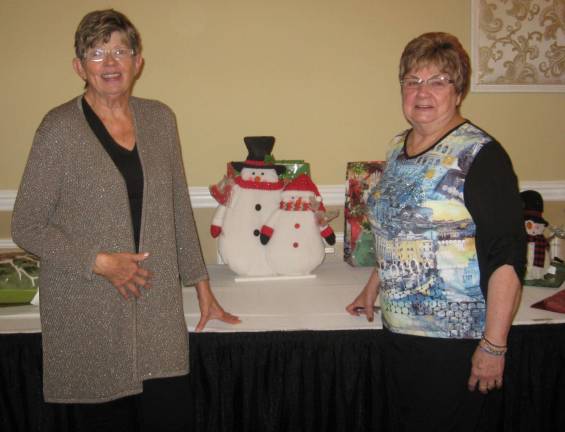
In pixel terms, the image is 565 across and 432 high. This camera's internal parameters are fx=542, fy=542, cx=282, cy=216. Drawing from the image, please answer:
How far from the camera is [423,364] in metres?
1.14

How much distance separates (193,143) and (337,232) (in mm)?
657

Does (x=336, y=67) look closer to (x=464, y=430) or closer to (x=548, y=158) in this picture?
(x=548, y=158)

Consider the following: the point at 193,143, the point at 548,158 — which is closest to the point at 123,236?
the point at 193,143

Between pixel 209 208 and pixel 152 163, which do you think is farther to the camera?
pixel 209 208

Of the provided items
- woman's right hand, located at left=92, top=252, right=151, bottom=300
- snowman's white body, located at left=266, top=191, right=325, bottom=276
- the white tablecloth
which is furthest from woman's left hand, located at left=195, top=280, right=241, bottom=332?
snowman's white body, located at left=266, top=191, right=325, bottom=276

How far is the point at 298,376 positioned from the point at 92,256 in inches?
26.2

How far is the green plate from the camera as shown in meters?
1.58

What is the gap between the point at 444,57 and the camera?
Answer: 44.0 inches

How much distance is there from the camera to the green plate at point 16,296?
5.19 feet

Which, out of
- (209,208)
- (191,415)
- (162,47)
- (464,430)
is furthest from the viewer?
(209,208)

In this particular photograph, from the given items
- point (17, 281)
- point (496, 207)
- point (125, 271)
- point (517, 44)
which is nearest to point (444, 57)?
point (496, 207)

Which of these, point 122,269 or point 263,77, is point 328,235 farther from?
point 122,269

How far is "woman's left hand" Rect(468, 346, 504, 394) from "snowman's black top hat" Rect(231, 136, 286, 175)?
971mm

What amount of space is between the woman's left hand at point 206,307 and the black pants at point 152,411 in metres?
0.20
